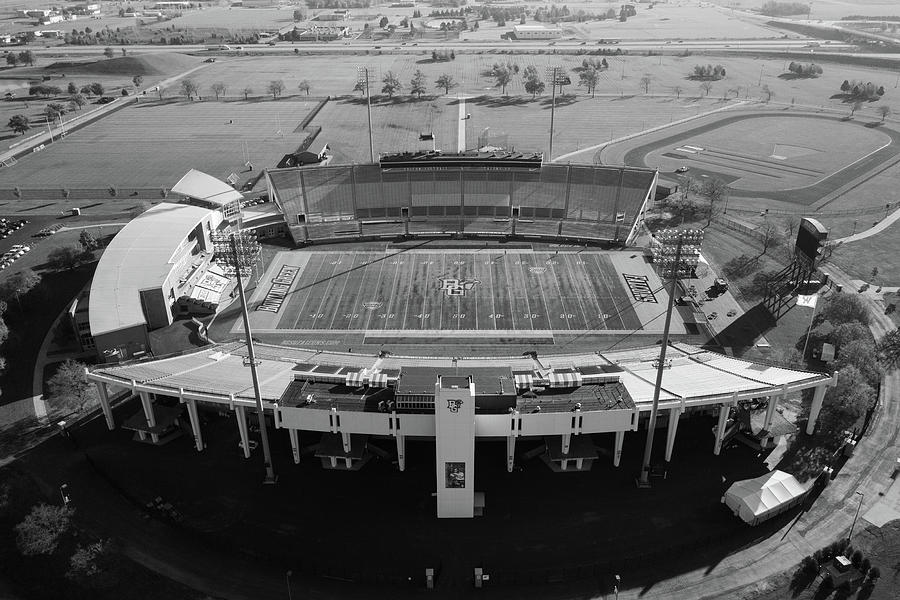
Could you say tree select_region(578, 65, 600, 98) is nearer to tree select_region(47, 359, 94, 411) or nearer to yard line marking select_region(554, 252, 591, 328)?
yard line marking select_region(554, 252, 591, 328)

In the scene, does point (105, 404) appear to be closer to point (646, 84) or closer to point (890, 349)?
point (890, 349)

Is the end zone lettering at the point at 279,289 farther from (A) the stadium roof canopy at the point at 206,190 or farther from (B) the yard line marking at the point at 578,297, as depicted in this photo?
(B) the yard line marking at the point at 578,297

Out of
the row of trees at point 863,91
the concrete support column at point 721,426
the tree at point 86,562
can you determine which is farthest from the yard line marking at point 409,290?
the row of trees at point 863,91

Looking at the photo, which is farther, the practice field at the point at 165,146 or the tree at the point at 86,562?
the practice field at the point at 165,146

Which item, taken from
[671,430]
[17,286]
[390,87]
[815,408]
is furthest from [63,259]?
[390,87]

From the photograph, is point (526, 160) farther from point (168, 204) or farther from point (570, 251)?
point (168, 204)

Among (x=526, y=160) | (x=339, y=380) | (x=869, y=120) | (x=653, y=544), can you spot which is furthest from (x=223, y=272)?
(x=869, y=120)

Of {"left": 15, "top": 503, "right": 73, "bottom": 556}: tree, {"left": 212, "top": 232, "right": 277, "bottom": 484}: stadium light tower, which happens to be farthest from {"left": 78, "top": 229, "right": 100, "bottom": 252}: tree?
{"left": 15, "top": 503, "right": 73, "bottom": 556}: tree
